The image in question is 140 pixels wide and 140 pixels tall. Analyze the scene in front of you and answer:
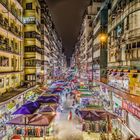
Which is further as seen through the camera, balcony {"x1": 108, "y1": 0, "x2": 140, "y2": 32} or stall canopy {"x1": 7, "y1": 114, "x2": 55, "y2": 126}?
balcony {"x1": 108, "y1": 0, "x2": 140, "y2": 32}

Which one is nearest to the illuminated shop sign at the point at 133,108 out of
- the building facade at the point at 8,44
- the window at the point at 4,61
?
the building facade at the point at 8,44

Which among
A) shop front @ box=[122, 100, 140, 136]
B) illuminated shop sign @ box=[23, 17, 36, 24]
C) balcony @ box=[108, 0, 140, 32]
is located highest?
illuminated shop sign @ box=[23, 17, 36, 24]

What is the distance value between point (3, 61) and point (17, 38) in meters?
8.85

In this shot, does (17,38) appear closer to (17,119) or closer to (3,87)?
(3,87)

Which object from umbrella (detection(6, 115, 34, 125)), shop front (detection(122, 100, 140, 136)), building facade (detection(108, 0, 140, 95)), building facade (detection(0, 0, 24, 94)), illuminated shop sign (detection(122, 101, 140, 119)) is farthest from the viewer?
building facade (detection(0, 0, 24, 94))

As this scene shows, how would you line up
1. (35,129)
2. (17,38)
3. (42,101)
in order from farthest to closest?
(17,38)
(42,101)
(35,129)

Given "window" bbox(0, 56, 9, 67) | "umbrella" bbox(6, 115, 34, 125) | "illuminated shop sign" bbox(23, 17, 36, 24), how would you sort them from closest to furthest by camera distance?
"umbrella" bbox(6, 115, 34, 125) < "window" bbox(0, 56, 9, 67) < "illuminated shop sign" bbox(23, 17, 36, 24)

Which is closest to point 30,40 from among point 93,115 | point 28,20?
point 28,20

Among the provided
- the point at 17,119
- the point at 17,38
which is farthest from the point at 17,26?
the point at 17,119

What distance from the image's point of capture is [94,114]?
22359 mm

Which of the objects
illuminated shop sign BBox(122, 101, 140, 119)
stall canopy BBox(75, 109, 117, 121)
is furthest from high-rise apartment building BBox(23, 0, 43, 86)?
illuminated shop sign BBox(122, 101, 140, 119)

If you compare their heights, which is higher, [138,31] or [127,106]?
[138,31]

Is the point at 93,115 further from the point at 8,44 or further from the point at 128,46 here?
the point at 8,44

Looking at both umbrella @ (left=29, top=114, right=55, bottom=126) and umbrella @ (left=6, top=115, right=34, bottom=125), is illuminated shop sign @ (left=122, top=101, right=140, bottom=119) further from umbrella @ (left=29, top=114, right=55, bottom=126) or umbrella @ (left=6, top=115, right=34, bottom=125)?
umbrella @ (left=6, top=115, right=34, bottom=125)
